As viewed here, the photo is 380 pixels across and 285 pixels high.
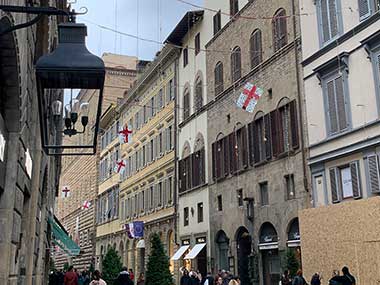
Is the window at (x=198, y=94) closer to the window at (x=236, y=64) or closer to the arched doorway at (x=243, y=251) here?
the window at (x=236, y=64)

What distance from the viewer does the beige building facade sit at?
1720cm

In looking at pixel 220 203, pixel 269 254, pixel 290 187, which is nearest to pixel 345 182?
pixel 290 187

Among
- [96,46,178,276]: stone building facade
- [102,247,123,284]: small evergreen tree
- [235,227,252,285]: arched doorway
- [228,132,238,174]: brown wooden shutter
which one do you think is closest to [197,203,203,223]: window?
[96,46,178,276]: stone building facade

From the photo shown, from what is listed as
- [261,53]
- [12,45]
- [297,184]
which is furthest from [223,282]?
[12,45]

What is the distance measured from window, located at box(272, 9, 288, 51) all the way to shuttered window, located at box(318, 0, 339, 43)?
290cm

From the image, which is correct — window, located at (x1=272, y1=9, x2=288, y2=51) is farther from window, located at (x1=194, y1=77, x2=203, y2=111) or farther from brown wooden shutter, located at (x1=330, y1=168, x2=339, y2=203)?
window, located at (x1=194, y1=77, x2=203, y2=111)

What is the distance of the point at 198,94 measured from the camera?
1337 inches

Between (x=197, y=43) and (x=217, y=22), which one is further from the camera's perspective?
(x=197, y=43)

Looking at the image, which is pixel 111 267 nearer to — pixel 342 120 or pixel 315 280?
pixel 315 280

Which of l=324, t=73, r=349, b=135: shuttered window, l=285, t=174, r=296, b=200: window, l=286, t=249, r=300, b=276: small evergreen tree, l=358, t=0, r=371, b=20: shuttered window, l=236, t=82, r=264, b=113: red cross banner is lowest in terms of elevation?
l=286, t=249, r=300, b=276: small evergreen tree

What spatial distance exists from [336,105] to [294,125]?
296 cm

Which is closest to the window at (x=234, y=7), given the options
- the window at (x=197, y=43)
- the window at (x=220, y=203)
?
the window at (x=197, y=43)

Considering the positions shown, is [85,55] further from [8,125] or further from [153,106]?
[153,106]

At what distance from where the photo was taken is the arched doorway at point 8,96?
655cm
